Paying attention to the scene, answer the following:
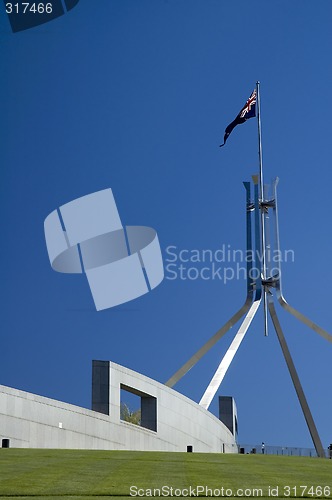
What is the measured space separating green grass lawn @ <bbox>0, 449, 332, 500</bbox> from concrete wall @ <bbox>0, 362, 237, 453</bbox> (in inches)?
276

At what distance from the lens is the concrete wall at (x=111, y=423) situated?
25.8 m

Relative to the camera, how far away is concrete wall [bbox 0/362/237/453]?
1014 inches

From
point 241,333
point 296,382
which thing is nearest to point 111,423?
point 296,382

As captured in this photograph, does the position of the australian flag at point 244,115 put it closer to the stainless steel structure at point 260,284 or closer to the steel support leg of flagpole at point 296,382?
the stainless steel structure at point 260,284

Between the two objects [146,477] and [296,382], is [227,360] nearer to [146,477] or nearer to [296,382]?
[296,382]

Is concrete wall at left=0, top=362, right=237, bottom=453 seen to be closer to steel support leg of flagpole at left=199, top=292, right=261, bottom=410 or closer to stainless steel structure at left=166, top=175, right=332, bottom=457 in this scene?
steel support leg of flagpole at left=199, top=292, right=261, bottom=410

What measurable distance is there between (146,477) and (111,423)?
16.5 metres

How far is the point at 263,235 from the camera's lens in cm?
4678

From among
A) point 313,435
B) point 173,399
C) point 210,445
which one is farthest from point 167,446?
point 313,435

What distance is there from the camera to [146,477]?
14.1 m

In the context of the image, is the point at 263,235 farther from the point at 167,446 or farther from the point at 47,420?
the point at 47,420

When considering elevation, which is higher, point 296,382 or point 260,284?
point 260,284

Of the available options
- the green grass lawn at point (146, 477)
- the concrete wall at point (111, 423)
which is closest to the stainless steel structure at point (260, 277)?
the concrete wall at point (111, 423)

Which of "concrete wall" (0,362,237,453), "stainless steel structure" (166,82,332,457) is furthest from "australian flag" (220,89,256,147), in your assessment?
"concrete wall" (0,362,237,453)
